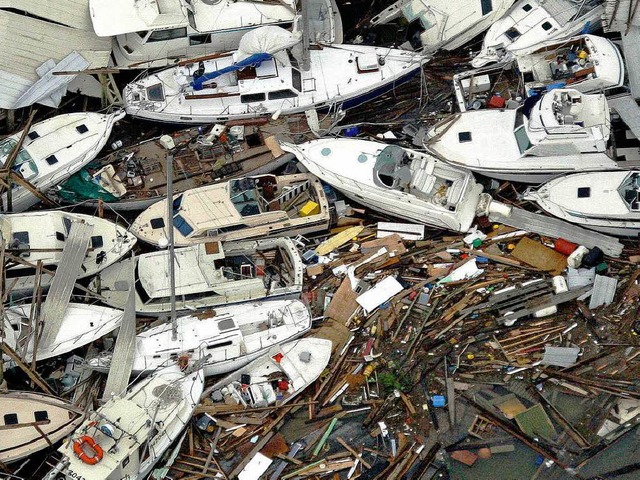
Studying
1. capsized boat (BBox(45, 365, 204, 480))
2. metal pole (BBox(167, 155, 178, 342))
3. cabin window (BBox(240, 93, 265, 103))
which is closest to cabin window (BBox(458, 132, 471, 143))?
cabin window (BBox(240, 93, 265, 103))

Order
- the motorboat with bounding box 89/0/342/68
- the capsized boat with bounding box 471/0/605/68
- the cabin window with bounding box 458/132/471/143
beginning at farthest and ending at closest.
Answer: the capsized boat with bounding box 471/0/605/68 → the motorboat with bounding box 89/0/342/68 → the cabin window with bounding box 458/132/471/143

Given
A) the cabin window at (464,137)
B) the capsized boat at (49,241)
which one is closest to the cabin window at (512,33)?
the cabin window at (464,137)

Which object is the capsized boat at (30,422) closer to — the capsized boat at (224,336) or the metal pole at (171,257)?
the capsized boat at (224,336)

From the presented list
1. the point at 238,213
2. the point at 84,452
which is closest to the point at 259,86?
the point at 238,213

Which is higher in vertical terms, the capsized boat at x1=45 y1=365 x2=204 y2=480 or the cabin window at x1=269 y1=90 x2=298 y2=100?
the cabin window at x1=269 y1=90 x2=298 y2=100

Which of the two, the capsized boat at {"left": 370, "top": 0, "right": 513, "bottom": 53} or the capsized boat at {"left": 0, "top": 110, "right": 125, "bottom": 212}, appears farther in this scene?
the capsized boat at {"left": 370, "top": 0, "right": 513, "bottom": 53}

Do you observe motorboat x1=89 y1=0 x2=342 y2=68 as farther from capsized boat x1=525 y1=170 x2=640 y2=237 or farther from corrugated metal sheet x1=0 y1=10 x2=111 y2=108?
capsized boat x1=525 y1=170 x2=640 y2=237

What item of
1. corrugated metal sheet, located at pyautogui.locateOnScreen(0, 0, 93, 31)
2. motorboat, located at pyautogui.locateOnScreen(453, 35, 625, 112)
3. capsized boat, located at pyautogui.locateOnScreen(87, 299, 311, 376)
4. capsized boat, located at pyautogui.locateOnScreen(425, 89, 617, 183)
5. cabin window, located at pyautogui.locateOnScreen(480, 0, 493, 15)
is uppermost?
corrugated metal sheet, located at pyautogui.locateOnScreen(0, 0, 93, 31)

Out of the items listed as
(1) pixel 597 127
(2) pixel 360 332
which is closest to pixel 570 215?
(1) pixel 597 127

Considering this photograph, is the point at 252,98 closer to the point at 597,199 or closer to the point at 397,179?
the point at 397,179
